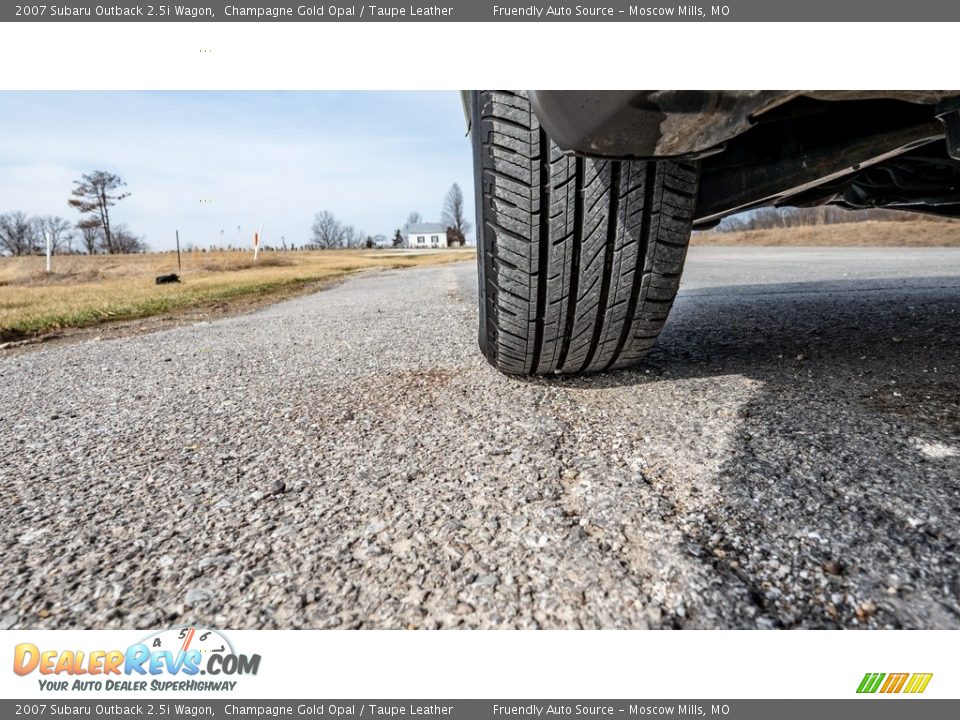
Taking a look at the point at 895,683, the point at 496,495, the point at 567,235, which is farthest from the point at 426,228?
the point at 895,683

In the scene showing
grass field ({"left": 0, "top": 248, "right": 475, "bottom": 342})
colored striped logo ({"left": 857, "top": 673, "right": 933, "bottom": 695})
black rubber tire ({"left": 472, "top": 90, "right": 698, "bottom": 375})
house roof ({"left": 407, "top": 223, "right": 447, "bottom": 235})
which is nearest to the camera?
colored striped logo ({"left": 857, "top": 673, "right": 933, "bottom": 695})

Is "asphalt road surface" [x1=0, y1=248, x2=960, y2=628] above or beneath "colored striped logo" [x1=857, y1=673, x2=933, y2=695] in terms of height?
above

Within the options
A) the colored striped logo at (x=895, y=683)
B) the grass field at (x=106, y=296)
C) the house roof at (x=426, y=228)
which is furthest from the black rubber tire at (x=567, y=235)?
the house roof at (x=426, y=228)

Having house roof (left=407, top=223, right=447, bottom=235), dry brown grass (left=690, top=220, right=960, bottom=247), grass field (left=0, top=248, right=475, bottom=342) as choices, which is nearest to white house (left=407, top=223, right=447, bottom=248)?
house roof (left=407, top=223, right=447, bottom=235)

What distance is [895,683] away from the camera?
0.68m

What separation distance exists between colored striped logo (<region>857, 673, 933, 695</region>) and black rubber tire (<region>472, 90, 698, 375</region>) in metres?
1.04

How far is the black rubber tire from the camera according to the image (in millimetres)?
1373

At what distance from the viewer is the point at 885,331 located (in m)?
2.41

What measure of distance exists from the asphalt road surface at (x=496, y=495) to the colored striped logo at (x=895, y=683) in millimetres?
57

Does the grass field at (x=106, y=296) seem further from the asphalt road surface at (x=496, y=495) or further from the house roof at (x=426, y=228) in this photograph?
the house roof at (x=426, y=228)

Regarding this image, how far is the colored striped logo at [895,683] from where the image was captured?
0.67m

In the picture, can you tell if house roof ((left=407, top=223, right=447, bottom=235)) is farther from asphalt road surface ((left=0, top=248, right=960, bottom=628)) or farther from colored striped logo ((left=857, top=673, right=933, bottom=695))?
colored striped logo ((left=857, top=673, right=933, bottom=695))
